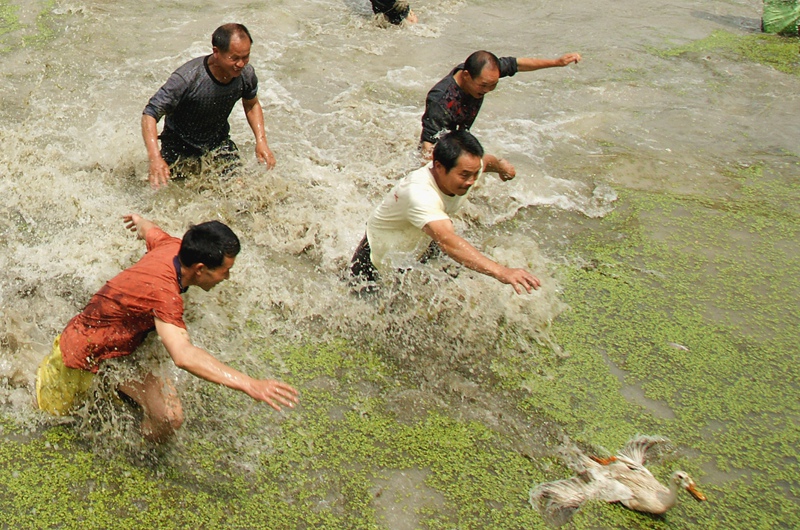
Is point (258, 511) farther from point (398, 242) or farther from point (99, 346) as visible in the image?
point (398, 242)

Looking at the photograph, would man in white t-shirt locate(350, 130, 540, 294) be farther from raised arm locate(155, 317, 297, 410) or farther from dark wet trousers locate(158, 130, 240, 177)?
dark wet trousers locate(158, 130, 240, 177)

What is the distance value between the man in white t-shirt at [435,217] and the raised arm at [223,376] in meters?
1.32

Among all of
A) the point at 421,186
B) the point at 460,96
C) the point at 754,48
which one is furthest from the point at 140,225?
the point at 754,48

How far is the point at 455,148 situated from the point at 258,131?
2.25m

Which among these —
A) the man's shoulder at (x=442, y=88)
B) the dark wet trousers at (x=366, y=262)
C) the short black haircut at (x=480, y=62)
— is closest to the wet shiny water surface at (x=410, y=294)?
the dark wet trousers at (x=366, y=262)

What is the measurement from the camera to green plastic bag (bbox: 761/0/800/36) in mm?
9844

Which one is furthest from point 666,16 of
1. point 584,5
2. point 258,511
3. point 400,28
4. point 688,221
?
point 258,511

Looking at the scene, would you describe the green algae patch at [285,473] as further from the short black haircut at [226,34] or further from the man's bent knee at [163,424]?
the short black haircut at [226,34]

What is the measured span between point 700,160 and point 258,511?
5.52m

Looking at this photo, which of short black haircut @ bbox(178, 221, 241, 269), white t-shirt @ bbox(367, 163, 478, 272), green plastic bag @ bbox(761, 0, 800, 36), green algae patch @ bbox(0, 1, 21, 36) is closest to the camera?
short black haircut @ bbox(178, 221, 241, 269)

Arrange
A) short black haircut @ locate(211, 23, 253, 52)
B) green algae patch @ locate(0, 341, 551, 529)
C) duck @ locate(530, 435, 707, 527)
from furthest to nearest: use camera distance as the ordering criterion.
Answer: short black haircut @ locate(211, 23, 253, 52) → duck @ locate(530, 435, 707, 527) → green algae patch @ locate(0, 341, 551, 529)

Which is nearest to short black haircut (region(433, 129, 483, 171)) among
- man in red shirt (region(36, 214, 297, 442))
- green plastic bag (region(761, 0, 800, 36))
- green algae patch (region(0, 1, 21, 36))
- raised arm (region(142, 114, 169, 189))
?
man in red shirt (region(36, 214, 297, 442))

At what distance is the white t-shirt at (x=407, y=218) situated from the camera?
3.91m

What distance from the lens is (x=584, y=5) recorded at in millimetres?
10930
